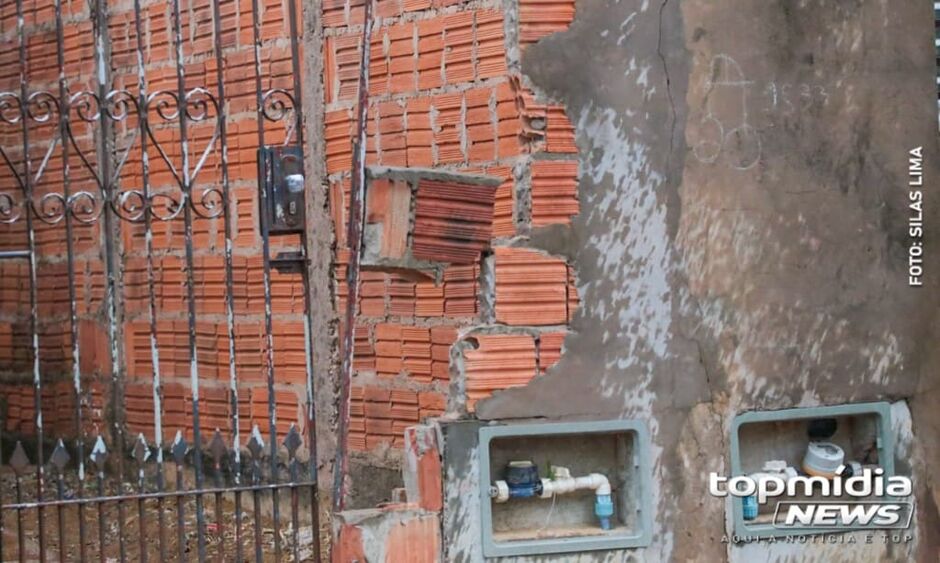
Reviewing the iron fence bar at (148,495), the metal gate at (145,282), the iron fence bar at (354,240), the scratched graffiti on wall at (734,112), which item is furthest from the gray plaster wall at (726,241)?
the metal gate at (145,282)

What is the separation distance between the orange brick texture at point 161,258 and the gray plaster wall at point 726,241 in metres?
1.58

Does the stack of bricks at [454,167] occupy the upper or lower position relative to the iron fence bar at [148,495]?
upper

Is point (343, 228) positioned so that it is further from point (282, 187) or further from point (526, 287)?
point (526, 287)

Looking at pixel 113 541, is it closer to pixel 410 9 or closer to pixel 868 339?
pixel 410 9

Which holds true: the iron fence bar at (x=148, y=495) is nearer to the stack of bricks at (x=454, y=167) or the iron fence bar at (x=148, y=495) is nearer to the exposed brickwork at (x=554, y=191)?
the stack of bricks at (x=454, y=167)

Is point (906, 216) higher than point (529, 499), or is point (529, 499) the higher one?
point (906, 216)

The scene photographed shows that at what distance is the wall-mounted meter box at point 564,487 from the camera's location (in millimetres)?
3793

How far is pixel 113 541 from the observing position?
509 cm

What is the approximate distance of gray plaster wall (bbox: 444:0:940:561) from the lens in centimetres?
384

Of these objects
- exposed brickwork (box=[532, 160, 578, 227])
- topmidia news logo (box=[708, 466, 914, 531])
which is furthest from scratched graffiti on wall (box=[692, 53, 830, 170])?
topmidia news logo (box=[708, 466, 914, 531])

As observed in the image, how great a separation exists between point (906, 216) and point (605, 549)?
1.42m

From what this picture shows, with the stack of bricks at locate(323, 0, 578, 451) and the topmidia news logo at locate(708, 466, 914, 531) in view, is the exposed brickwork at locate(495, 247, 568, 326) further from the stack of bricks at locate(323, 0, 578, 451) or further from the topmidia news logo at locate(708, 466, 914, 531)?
the topmidia news logo at locate(708, 466, 914, 531)

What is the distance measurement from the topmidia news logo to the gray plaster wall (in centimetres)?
7

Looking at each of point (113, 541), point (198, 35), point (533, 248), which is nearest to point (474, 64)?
point (533, 248)
